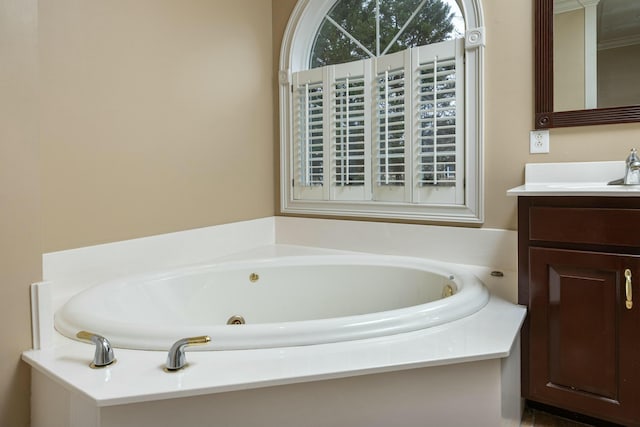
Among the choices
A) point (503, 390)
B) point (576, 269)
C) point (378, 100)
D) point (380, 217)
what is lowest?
point (503, 390)

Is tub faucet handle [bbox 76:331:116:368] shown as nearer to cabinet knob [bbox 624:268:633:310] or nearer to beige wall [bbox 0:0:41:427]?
beige wall [bbox 0:0:41:427]

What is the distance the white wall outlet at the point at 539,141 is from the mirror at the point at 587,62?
0.03 metres

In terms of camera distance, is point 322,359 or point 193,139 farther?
point 193,139

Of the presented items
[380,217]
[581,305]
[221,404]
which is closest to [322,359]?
[221,404]

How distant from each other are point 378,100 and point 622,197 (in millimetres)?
1295

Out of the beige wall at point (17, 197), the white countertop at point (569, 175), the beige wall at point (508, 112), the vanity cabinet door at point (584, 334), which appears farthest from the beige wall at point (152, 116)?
the vanity cabinet door at point (584, 334)

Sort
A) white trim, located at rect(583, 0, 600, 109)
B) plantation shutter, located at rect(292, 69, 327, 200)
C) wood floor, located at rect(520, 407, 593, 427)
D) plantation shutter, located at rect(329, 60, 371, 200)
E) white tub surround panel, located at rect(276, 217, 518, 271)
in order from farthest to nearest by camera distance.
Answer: plantation shutter, located at rect(292, 69, 327, 200) < plantation shutter, located at rect(329, 60, 371, 200) < white tub surround panel, located at rect(276, 217, 518, 271) < white trim, located at rect(583, 0, 600, 109) < wood floor, located at rect(520, 407, 593, 427)

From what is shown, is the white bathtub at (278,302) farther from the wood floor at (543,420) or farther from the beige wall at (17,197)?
the wood floor at (543,420)

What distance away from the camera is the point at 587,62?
1847 mm

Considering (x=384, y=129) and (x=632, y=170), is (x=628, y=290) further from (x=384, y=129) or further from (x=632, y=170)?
(x=384, y=129)

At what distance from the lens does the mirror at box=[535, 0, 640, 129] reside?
177 centimetres

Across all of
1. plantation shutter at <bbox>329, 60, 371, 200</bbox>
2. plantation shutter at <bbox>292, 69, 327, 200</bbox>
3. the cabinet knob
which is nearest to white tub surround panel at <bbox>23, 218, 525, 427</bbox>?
the cabinet knob

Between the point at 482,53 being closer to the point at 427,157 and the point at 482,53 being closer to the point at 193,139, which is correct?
the point at 427,157

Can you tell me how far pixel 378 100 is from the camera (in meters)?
2.36
